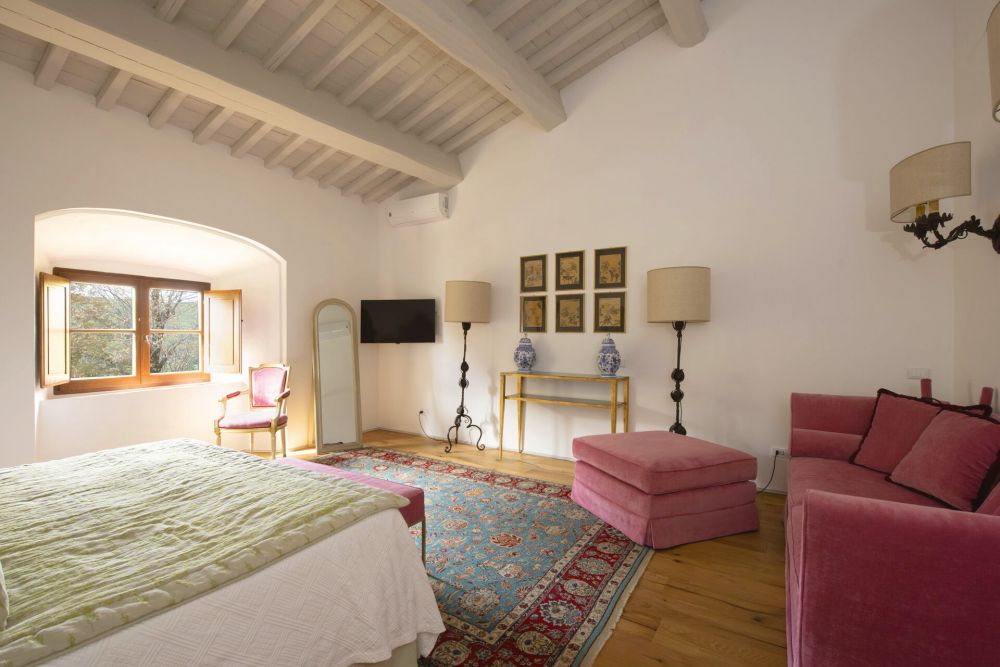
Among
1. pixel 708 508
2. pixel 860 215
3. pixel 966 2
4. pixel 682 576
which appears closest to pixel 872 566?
pixel 682 576

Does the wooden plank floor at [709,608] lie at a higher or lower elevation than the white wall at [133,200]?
lower

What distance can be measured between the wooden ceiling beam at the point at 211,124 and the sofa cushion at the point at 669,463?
3.69 m

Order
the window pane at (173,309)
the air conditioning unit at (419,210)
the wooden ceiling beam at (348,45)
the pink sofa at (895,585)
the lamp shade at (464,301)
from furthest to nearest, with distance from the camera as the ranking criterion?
the air conditioning unit at (419,210), the window pane at (173,309), the lamp shade at (464,301), the wooden ceiling beam at (348,45), the pink sofa at (895,585)

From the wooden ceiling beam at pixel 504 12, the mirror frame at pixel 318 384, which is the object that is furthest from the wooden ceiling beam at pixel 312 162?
the wooden ceiling beam at pixel 504 12

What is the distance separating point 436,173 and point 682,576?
4.04m

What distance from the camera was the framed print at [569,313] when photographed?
4074 mm

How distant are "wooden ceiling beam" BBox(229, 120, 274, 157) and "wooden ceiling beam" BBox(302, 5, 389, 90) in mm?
583

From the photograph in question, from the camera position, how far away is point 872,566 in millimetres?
1125

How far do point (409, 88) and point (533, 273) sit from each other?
1.92 metres

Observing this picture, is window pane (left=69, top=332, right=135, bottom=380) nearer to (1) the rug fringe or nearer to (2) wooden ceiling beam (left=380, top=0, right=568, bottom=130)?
(2) wooden ceiling beam (left=380, top=0, right=568, bottom=130)

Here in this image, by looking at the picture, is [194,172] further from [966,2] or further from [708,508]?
[966,2]

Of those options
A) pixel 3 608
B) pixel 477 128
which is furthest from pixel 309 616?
pixel 477 128

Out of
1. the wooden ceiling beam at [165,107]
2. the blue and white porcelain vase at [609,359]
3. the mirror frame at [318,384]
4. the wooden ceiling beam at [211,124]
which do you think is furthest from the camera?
the mirror frame at [318,384]

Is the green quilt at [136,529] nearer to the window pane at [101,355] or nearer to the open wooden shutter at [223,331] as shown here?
the window pane at [101,355]
